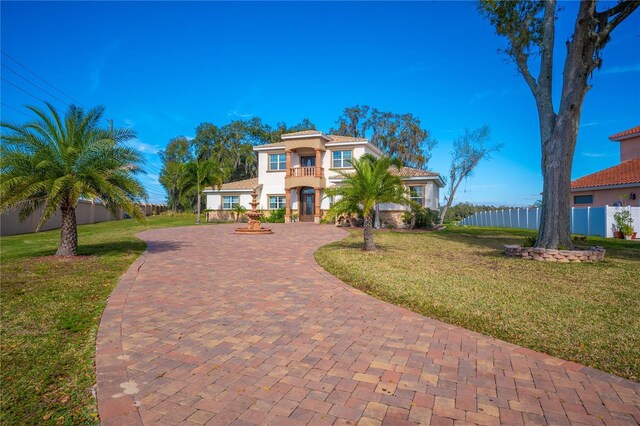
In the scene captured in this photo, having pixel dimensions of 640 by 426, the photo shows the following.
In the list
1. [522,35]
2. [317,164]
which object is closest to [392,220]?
[317,164]

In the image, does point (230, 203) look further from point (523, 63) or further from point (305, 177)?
point (523, 63)

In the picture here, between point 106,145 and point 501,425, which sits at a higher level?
point 106,145

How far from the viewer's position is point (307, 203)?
3008cm

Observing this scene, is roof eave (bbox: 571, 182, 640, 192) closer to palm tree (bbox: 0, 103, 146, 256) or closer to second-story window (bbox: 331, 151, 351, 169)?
second-story window (bbox: 331, 151, 351, 169)

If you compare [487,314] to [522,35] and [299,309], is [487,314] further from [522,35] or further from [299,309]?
[522,35]

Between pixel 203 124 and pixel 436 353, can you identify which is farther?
pixel 203 124

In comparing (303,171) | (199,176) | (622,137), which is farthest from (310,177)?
(622,137)

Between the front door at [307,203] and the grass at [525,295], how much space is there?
59.5 feet

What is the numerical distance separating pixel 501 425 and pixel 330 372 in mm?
1496

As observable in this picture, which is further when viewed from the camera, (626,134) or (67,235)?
(626,134)

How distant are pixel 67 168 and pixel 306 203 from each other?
20.8 meters

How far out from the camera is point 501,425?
2727mm

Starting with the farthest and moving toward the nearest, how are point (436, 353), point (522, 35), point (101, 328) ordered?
point (522, 35) < point (101, 328) < point (436, 353)

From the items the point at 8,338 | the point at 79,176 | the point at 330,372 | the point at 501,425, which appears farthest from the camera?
the point at 79,176
